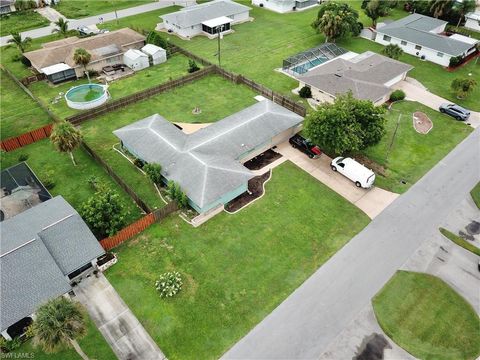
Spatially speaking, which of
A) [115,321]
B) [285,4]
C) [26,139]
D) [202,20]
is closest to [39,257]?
[115,321]

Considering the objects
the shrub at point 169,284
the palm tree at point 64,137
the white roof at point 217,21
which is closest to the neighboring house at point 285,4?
the white roof at point 217,21

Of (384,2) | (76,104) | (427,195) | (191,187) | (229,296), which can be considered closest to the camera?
(229,296)

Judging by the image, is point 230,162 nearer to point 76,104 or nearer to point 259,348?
point 259,348

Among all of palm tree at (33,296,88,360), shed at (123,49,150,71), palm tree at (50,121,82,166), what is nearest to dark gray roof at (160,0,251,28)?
shed at (123,49,150,71)

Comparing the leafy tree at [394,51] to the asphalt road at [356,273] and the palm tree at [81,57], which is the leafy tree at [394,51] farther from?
the palm tree at [81,57]

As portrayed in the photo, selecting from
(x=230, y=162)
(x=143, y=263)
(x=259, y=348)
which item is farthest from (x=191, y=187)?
(x=259, y=348)

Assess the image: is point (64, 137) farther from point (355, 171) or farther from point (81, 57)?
point (355, 171)
